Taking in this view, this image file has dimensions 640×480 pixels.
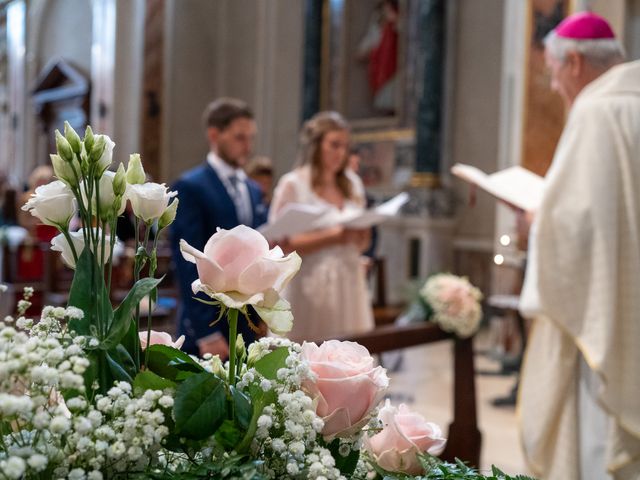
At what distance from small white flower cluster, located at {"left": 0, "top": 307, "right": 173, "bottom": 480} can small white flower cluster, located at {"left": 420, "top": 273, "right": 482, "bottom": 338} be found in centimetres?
283

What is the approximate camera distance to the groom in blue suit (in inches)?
125

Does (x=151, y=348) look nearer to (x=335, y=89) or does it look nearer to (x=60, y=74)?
(x=335, y=89)

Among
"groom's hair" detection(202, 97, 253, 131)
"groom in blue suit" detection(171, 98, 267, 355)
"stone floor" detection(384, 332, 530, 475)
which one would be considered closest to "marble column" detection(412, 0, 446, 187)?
"stone floor" detection(384, 332, 530, 475)

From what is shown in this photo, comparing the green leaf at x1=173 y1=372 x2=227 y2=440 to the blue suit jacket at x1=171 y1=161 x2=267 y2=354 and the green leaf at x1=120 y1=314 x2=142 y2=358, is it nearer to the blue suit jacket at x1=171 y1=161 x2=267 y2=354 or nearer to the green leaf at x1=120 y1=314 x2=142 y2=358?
the green leaf at x1=120 y1=314 x2=142 y2=358

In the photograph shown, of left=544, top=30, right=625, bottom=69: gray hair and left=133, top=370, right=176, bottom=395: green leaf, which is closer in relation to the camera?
left=133, top=370, right=176, bottom=395: green leaf

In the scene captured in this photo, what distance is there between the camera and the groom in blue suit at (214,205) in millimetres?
3186

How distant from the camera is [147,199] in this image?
76 centimetres

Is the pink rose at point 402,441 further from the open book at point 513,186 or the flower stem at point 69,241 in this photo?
the open book at point 513,186

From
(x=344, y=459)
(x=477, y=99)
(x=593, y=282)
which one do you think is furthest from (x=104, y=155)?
(x=477, y=99)

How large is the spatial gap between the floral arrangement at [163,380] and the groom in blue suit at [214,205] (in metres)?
2.24

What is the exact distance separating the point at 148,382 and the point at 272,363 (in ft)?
0.45

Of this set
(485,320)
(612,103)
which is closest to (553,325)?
(612,103)

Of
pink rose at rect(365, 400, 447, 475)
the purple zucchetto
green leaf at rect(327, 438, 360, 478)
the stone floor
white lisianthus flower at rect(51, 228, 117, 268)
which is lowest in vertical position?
the stone floor

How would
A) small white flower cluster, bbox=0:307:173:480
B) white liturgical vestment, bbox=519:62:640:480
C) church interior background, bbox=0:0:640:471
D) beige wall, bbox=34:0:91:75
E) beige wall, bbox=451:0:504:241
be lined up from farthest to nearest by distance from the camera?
→ beige wall, bbox=34:0:91:75
beige wall, bbox=451:0:504:241
church interior background, bbox=0:0:640:471
white liturgical vestment, bbox=519:62:640:480
small white flower cluster, bbox=0:307:173:480
